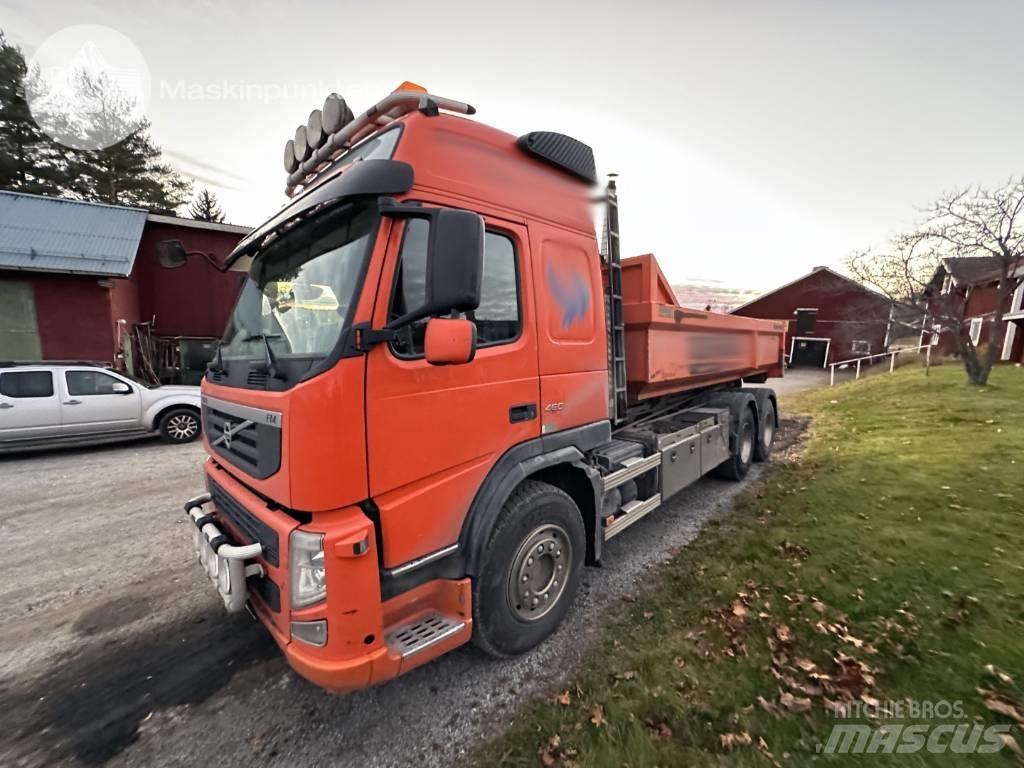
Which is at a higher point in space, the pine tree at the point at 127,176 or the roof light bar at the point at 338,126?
the pine tree at the point at 127,176

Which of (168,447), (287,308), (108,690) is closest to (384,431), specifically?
(287,308)

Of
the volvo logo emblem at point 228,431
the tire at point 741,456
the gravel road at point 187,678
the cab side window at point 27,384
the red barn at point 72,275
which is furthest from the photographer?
the red barn at point 72,275

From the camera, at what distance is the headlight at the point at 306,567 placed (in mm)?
1859

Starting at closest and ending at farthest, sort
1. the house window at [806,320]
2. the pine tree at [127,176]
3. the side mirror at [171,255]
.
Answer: the side mirror at [171,255], the pine tree at [127,176], the house window at [806,320]

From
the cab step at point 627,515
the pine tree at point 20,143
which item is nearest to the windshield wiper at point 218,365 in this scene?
the cab step at point 627,515

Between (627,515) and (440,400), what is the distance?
2.23m

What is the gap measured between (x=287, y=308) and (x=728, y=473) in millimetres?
5838

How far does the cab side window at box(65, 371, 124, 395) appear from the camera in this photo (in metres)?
7.67

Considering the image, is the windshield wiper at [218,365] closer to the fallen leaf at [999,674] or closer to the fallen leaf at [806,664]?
the fallen leaf at [806,664]

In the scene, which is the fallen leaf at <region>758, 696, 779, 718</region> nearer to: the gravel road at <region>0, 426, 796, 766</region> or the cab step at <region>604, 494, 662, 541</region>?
the gravel road at <region>0, 426, 796, 766</region>

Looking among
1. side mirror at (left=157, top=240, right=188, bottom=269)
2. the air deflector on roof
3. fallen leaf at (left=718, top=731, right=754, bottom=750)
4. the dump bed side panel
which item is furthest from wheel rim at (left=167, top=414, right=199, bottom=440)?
fallen leaf at (left=718, top=731, right=754, bottom=750)

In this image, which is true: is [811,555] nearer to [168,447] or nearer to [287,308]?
[287,308]

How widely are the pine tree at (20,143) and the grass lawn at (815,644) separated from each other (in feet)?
99.6

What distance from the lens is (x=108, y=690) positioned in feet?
8.31
